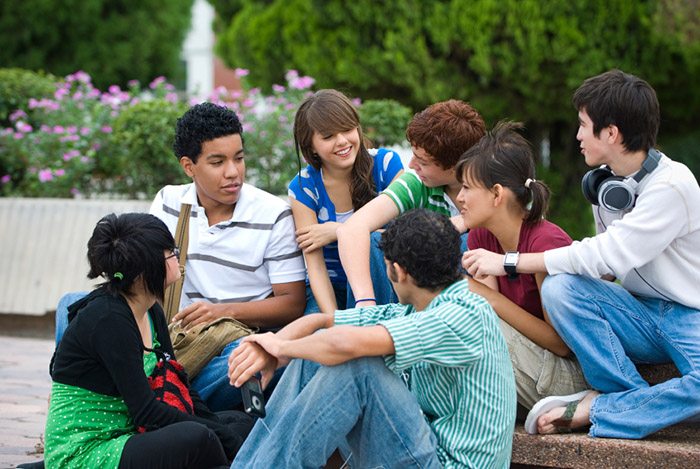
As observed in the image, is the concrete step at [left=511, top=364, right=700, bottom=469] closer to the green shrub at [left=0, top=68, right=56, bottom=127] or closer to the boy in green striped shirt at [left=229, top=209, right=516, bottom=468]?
the boy in green striped shirt at [left=229, top=209, right=516, bottom=468]

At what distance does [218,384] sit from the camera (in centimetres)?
344

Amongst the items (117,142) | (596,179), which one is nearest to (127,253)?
(596,179)

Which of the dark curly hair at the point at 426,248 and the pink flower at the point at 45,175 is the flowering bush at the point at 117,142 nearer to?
the pink flower at the point at 45,175

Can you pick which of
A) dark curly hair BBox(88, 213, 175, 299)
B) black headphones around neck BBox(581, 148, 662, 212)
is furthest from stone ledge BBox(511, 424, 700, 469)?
dark curly hair BBox(88, 213, 175, 299)

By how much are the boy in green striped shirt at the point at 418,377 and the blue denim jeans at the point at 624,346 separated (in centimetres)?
41

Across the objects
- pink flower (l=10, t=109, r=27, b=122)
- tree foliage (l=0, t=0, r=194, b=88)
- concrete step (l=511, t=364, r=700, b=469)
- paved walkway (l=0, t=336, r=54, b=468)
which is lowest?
paved walkway (l=0, t=336, r=54, b=468)

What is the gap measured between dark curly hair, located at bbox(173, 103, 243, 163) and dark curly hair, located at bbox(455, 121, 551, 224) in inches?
48.4

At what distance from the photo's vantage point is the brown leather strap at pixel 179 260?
3645mm

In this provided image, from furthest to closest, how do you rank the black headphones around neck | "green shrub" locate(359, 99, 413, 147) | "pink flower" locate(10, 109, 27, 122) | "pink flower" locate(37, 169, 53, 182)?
"pink flower" locate(10, 109, 27, 122), "pink flower" locate(37, 169, 53, 182), "green shrub" locate(359, 99, 413, 147), the black headphones around neck

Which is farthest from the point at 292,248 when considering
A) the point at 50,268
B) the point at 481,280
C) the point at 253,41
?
the point at 253,41

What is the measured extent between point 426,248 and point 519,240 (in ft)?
2.52

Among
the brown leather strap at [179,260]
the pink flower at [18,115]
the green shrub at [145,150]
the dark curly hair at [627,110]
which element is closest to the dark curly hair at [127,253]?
the brown leather strap at [179,260]

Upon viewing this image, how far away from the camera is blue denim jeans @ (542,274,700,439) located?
9.20 ft

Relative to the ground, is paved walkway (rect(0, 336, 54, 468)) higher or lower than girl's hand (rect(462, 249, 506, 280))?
lower
